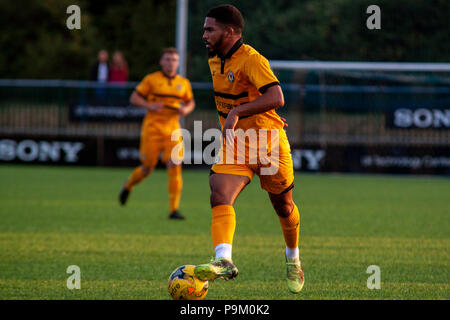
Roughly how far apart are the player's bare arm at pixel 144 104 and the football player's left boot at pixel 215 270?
20.0ft

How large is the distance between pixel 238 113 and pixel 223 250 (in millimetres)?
940

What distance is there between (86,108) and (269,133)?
1412 cm

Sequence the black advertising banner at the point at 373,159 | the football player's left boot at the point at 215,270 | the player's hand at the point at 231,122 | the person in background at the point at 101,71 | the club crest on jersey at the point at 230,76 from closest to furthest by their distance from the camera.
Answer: the football player's left boot at the point at 215,270, the player's hand at the point at 231,122, the club crest on jersey at the point at 230,76, the black advertising banner at the point at 373,159, the person in background at the point at 101,71

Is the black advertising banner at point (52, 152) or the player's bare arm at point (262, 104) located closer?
the player's bare arm at point (262, 104)

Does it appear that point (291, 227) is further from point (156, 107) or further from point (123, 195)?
point (123, 195)

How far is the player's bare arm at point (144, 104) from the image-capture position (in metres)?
10.6

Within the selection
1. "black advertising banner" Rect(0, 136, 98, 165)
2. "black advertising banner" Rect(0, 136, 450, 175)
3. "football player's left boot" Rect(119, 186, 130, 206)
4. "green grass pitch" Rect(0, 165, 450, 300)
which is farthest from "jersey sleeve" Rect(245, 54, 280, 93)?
"black advertising banner" Rect(0, 136, 98, 165)

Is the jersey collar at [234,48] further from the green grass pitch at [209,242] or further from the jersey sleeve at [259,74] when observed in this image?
the green grass pitch at [209,242]

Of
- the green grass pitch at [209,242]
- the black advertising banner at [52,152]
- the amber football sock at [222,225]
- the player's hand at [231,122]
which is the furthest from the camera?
the black advertising banner at [52,152]

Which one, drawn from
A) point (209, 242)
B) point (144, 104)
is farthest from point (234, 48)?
point (144, 104)

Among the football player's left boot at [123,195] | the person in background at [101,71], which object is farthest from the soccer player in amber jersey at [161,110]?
the person in background at [101,71]

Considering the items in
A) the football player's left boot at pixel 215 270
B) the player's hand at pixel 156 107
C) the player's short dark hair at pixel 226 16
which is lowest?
the football player's left boot at pixel 215 270

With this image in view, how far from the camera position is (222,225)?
4988 mm
